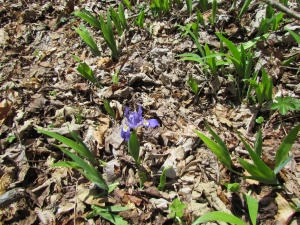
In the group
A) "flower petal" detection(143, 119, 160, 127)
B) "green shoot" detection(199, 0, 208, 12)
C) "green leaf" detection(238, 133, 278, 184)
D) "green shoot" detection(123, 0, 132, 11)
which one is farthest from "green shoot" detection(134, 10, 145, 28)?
"green leaf" detection(238, 133, 278, 184)

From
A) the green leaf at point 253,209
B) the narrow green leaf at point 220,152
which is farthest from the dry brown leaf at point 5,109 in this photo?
the green leaf at point 253,209

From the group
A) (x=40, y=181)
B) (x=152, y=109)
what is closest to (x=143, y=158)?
(x=152, y=109)

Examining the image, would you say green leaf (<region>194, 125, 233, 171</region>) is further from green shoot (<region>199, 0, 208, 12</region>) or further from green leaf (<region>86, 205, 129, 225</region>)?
green shoot (<region>199, 0, 208, 12</region>)

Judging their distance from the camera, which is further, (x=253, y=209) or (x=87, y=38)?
(x=87, y=38)

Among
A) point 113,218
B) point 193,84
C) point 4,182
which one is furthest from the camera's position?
point 193,84

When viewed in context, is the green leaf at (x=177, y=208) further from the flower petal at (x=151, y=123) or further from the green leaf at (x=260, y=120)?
the green leaf at (x=260, y=120)

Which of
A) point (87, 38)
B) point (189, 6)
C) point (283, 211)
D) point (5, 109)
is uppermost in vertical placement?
point (189, 6)

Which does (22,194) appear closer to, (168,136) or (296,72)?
(168,136)

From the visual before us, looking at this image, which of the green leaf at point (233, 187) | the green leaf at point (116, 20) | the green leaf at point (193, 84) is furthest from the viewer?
the green leaf at point (116, 20)

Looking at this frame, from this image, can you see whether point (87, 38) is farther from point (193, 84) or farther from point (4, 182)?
point (4, 182)

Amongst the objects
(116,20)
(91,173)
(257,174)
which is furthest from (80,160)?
(116,20)

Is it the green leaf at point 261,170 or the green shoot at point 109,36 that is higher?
the green shoot at point 109,36
